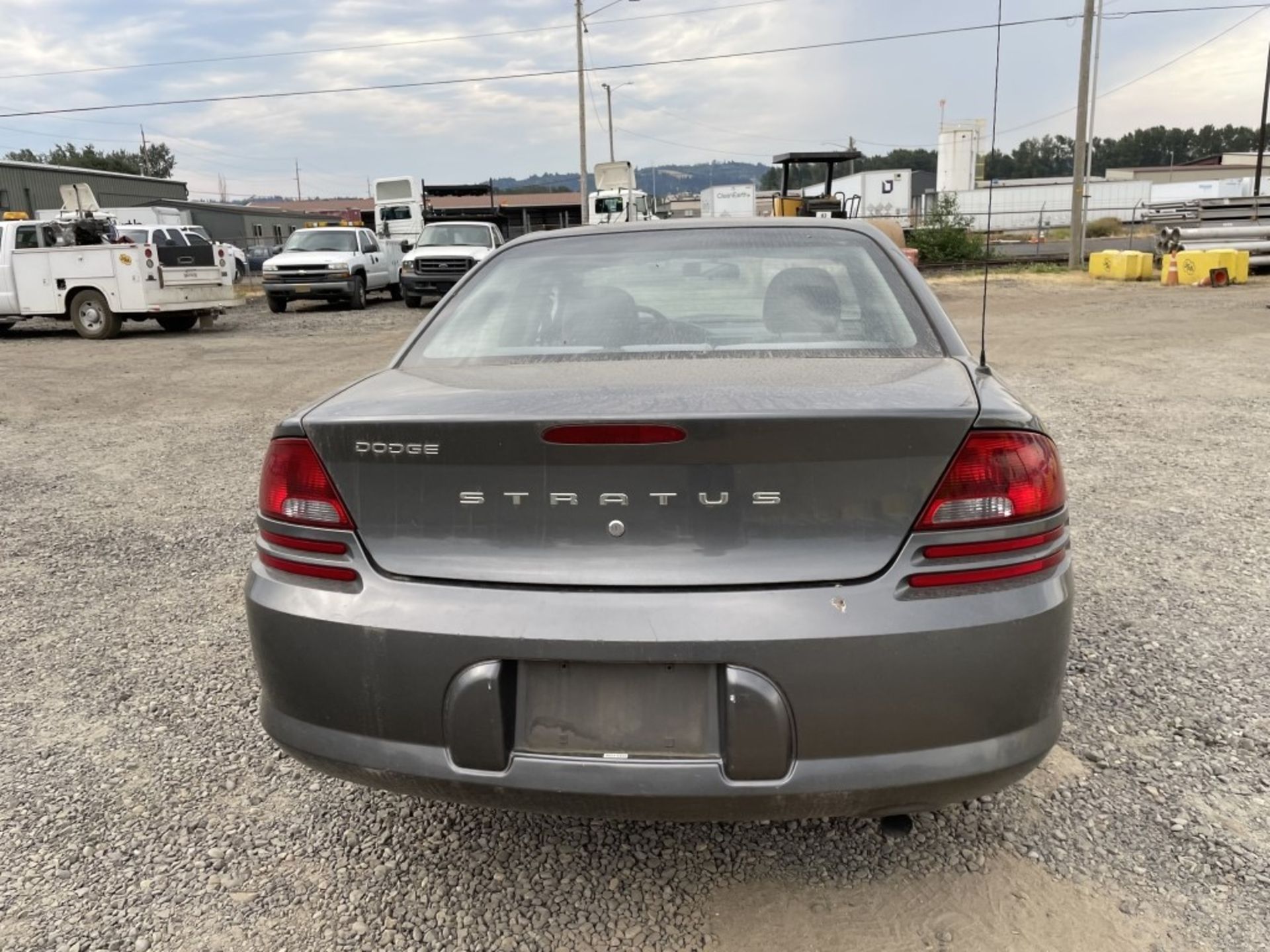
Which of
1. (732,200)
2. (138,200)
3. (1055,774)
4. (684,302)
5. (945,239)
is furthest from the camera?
(138,200)

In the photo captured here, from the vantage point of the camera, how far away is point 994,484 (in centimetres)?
192

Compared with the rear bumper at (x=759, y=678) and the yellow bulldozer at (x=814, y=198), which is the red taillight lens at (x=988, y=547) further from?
the yellow bulldozer at (x=814, y=198)

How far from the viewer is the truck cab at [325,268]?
21.0m

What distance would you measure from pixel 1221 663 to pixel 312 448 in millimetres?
3261

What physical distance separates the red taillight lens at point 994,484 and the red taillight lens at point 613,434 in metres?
0.55

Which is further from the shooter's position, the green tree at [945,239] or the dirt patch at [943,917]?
the green tree at [945,239]

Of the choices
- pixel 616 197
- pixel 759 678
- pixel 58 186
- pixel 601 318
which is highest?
pixel 58 186

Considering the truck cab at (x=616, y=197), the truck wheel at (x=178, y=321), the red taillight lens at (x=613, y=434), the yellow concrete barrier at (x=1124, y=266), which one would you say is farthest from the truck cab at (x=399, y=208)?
the red taillight lens at (x=613, y=434)

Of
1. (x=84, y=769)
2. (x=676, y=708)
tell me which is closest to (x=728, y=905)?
(x=676, y=708)

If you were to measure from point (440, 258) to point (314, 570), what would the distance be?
19.7 metres

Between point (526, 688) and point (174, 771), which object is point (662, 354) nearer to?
point (526, 688)

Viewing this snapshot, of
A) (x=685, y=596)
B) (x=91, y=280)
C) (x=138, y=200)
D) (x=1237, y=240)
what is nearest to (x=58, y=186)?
(x=138, y=200)

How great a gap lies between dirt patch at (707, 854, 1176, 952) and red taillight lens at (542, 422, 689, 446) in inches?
46.6

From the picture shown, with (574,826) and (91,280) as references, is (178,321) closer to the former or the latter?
(91,280)
